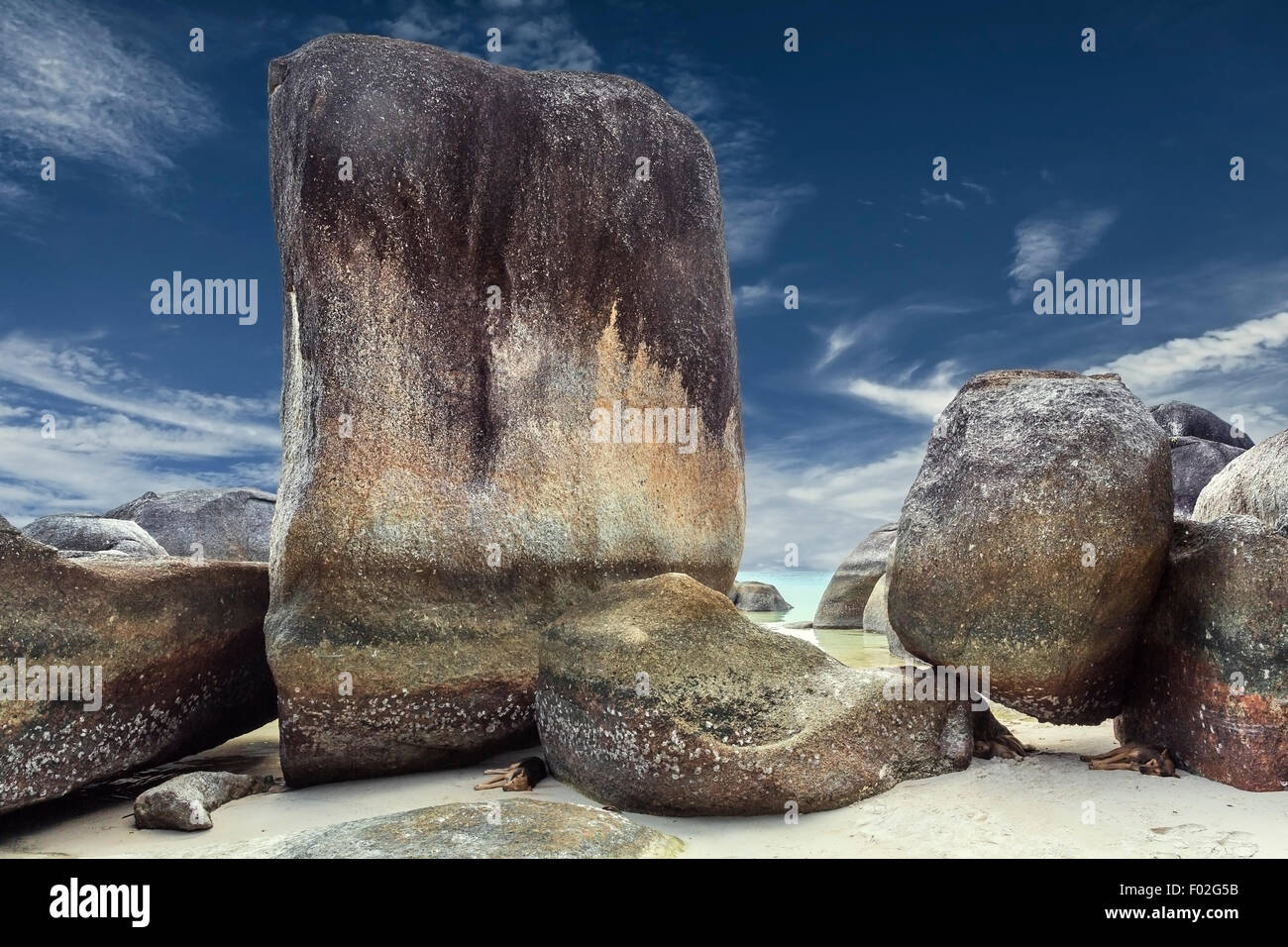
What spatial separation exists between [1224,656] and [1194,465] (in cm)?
1158

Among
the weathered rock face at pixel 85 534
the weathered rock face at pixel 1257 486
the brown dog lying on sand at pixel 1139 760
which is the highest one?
A: the weathered rock face at pixel 1257 486

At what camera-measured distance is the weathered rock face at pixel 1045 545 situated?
4250 millimetres

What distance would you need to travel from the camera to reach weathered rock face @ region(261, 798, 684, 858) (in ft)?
11.4

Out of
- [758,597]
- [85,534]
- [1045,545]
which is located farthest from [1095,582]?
[758,597]

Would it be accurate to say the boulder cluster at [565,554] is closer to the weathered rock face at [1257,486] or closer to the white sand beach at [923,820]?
the weathered rock face at [1257,486]

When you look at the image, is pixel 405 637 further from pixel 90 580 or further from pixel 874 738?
pixel 874 738

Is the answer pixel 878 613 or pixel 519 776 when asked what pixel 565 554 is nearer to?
pixel 519 776

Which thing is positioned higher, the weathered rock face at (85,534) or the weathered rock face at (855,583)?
the weathered rock face at (85,534)

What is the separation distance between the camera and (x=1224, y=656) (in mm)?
4148

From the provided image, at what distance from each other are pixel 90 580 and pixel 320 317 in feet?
5.57

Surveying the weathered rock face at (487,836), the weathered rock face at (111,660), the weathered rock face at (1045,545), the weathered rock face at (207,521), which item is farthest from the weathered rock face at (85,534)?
the weathered rock face at (1045,545)

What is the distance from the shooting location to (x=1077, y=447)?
14.1ft

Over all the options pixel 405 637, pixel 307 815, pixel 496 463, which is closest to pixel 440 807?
pixel 307 815

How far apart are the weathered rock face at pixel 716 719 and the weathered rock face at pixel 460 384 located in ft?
2.17
